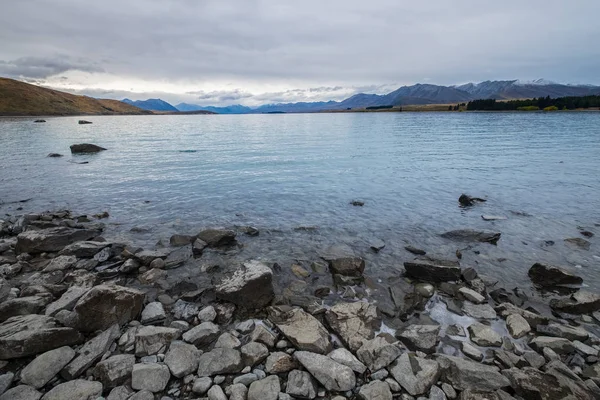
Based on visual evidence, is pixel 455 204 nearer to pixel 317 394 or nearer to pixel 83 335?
pixel 317 394

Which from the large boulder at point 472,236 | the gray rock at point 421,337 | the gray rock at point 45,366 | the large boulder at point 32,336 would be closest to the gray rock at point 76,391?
the gray rock at point 45,366

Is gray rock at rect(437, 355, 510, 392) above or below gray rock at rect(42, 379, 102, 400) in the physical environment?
below

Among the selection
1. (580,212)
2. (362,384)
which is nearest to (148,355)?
(362,384)

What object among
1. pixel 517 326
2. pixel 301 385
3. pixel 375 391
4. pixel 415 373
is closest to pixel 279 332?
pixel 301 385

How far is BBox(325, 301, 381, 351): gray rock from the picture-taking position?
7.99m

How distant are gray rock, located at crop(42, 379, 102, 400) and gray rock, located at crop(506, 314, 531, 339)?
10462mm

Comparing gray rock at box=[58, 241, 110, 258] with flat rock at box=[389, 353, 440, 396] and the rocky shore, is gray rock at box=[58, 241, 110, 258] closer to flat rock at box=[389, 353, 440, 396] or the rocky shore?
the rocky shore

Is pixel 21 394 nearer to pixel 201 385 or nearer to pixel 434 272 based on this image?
pixel 201 385

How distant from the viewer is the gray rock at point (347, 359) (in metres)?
6.85

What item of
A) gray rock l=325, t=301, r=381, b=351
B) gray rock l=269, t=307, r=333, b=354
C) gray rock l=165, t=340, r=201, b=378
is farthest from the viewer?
gray rock l=325, t=301, r=381, b=351

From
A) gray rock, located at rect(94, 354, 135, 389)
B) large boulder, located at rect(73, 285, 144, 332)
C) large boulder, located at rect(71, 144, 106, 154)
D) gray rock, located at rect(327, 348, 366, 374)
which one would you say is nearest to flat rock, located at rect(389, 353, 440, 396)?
gray rock, located at rect(327, 348, 366, 374)

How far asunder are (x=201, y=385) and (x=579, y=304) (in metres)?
11.5

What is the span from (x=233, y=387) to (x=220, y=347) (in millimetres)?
1342

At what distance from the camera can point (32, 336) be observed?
22.8ft
